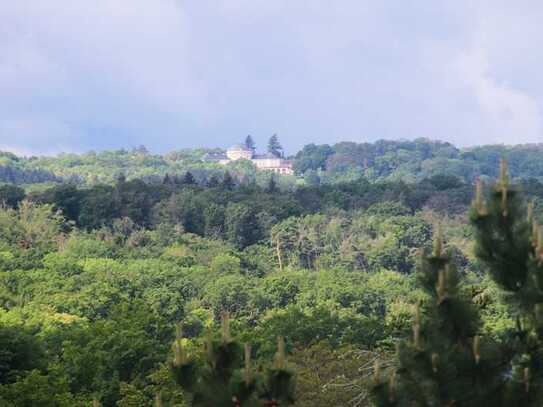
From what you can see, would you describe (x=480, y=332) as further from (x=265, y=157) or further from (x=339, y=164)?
(x=265, y=157)

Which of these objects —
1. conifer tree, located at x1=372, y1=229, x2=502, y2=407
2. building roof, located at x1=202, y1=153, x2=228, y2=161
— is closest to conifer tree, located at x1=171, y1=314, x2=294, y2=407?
conifer tree, located at x1=372, y1=229, x2=502, y2=407

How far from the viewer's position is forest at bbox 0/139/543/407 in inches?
367

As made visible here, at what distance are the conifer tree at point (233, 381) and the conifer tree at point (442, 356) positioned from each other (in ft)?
2.57

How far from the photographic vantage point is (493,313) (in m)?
33.3

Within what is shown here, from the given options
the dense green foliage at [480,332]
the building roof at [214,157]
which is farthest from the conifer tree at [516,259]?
the building roof at [214,157]

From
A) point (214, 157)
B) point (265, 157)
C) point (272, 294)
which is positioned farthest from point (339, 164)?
point (272, 294)

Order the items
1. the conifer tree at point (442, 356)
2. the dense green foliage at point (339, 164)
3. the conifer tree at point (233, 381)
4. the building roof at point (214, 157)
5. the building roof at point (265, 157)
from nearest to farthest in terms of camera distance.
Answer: the conifer tree at point (233, 381) < the conifer tree at point (442, 356) < the dense green foliage at point (339, 164) < the building roof at point (265, 157) < the building roof at point (214, 157)

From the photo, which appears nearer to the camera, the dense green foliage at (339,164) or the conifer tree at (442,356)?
the conifer tree at (442,356)

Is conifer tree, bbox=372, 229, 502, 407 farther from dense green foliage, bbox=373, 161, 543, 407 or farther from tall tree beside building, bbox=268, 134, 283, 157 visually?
tall tree beside building, bbox=268, 134, 283, 157

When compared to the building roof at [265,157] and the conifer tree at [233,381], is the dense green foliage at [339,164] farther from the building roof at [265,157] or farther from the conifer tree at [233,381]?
the conifer tree at [233,381]

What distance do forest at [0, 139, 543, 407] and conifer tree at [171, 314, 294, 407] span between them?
0.02 meters

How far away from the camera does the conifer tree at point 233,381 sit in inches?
348

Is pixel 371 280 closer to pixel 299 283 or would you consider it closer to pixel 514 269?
pixel 299 283

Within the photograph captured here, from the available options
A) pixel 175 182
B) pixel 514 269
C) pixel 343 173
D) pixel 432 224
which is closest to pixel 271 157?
pixel 343 173
